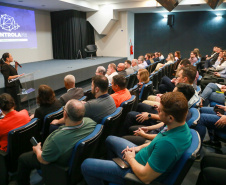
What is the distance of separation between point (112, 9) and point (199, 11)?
508 cm

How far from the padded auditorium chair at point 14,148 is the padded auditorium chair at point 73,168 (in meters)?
0.44

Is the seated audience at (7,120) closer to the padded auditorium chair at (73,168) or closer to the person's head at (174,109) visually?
the padded auditorium chair at (73,168)

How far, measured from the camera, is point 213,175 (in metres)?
1.41

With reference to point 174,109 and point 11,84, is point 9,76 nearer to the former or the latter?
point 11,84

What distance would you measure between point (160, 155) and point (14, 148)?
141 cm

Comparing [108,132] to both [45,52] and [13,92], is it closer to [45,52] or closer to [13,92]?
[13,92]

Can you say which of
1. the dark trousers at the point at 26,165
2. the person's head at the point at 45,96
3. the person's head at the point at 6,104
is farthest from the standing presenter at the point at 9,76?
the dark trousers at the point at 26,165

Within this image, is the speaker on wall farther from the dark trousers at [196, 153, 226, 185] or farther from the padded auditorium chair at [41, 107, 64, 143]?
the dark trousers at [196, 153, 226, 185]

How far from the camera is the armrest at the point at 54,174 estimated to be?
5.18 ft

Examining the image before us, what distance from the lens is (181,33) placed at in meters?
12.1

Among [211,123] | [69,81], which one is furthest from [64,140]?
[211,123]

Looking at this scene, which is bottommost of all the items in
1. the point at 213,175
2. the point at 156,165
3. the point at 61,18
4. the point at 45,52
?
the point at 213,175

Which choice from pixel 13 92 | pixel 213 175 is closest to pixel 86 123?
pixel 213 175

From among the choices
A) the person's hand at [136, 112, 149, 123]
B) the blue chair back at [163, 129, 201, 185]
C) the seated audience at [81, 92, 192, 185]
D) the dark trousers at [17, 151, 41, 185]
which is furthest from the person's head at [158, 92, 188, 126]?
the dark trousers at [17, 151, 41, 185]
